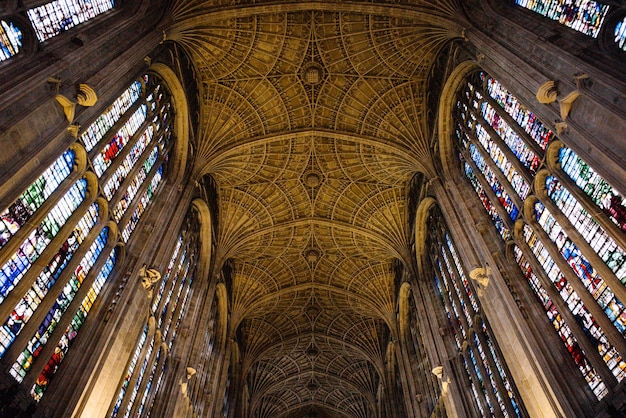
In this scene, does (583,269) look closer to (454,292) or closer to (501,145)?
(501,145)

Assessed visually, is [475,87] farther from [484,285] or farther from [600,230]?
[600,230]

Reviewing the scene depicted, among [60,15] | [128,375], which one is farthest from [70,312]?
[60,15]

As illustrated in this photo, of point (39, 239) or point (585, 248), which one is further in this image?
point (39, 239)

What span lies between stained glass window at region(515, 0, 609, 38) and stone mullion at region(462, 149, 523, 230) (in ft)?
16.8

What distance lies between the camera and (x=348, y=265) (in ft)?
99.8

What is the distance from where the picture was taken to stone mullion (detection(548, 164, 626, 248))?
9.09 metres

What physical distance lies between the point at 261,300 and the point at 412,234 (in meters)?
12.1

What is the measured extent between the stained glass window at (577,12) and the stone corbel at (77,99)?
1214cm

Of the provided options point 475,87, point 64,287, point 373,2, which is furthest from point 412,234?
point 64,287

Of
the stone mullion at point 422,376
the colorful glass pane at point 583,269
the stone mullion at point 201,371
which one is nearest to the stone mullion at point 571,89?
the colorful glass pane at point 583,269

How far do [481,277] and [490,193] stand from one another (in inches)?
121

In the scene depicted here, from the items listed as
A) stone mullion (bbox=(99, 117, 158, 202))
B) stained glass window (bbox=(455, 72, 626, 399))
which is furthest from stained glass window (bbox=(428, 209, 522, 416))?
→ stone mullion (bbox=(99, 117, 158, 202))

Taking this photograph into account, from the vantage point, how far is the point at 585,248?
10.1 meters

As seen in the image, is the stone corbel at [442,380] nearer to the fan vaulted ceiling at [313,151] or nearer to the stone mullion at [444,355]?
the stone mullion at [444,355]
